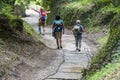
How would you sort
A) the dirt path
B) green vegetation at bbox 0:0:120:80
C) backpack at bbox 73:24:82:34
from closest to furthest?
green vegetation at bbox 0:0:120:80 < the dirt path < backpack at bbox 73:24:82:34

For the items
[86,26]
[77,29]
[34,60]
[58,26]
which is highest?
[77,29]

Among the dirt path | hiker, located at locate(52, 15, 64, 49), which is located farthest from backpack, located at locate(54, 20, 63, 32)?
the dirt path

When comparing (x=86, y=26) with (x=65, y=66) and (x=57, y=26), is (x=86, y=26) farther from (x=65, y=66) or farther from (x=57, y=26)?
(x=65, y=66)

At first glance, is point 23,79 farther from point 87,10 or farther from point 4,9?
point 87,10

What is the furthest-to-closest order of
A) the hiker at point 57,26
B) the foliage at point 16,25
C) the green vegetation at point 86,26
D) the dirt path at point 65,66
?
the hiker at point 57,26, the foliage at point 16,25, the dirt path at point 65,66, the green vegetation at point 86,26

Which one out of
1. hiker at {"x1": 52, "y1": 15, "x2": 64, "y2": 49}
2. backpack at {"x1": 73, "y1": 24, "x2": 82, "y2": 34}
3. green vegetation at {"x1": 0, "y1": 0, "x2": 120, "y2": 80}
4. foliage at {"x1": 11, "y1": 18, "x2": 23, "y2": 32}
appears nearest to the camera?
green vegetation at {"x1": 0, "y1": 0, "x2": 120, "y2": 80}

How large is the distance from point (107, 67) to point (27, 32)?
10.1 metres

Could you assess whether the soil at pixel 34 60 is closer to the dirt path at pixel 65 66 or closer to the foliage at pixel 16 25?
the dirt path at pixel 65 66

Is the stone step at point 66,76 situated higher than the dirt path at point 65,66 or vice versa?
the stone step at point 66,76

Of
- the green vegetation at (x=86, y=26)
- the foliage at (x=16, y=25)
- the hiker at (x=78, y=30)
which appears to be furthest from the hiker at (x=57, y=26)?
the foliage at (x=16, y=25)

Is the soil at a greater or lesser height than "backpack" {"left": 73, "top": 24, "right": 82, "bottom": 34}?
lesser

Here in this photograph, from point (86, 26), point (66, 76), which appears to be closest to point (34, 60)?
point (66, 76)

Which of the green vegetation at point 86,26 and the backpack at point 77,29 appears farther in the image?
the backpack at point 77,29

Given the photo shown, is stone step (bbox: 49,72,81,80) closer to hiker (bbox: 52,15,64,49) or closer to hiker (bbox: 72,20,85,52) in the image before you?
hiker (bbox: 72,20,85,52)
